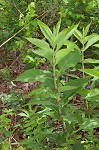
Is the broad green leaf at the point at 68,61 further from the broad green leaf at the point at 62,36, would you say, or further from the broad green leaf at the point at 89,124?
the broad green leaf at the point at 89,124

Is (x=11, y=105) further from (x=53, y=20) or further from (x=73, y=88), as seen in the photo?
(x=73, y=88)

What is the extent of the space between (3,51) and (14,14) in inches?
22.5

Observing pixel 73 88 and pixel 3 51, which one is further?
pixel 3 51

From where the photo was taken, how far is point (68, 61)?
1.88 metres

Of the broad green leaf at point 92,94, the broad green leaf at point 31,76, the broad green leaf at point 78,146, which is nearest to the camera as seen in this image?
the broad green leaf at point 92,94

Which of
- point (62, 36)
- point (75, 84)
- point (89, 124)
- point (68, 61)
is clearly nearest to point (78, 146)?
point (89, 124)

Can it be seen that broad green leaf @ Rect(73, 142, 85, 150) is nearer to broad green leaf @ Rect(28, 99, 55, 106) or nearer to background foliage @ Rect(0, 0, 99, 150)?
background foliage @ Rect(0, 0, 99, 150)

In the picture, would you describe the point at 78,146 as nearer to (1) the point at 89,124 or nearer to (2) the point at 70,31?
(1) the point at 89,124

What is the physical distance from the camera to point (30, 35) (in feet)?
14.3

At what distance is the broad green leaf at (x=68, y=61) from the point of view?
186 cm

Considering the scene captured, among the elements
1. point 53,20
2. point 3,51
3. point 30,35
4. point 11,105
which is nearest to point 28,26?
point 30,35

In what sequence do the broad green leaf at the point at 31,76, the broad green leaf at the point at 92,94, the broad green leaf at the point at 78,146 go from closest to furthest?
the broad green leaf at the point at 92,94 → the broad green leaf at the point at 31,76 → the broad green leaf at the point at 78,146

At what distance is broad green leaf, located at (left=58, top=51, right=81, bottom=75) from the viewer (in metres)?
1.86

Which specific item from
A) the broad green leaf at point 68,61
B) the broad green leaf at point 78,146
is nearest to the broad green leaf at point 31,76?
the broad green leaf at point 68,61
